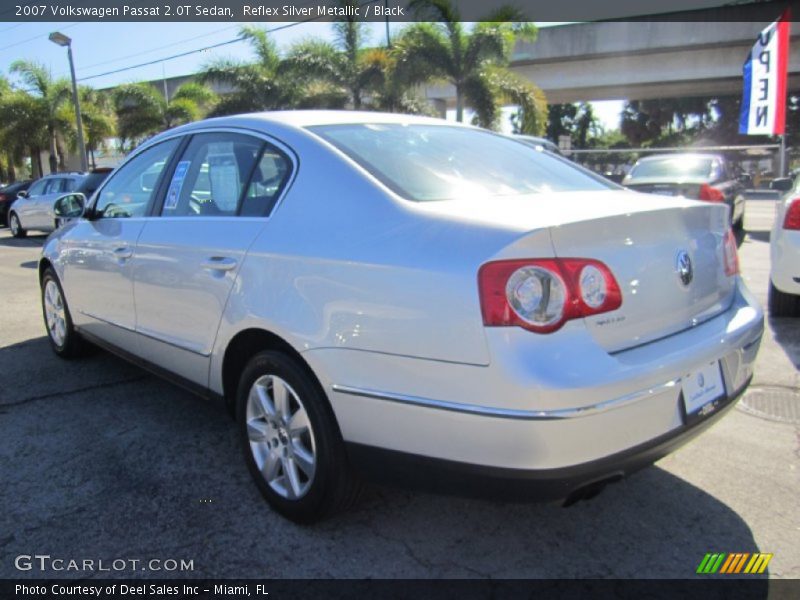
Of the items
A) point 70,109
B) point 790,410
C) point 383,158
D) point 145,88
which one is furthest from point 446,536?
point 70,109

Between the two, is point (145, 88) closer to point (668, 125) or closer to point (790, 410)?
point (790, 410)

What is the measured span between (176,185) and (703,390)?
8.79 ft

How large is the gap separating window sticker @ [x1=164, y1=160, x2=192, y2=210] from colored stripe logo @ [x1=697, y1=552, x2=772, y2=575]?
2883 millimetres

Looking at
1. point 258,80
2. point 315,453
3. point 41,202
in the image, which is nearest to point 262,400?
point 315,453

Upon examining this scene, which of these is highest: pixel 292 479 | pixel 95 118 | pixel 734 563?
pixel 95 118

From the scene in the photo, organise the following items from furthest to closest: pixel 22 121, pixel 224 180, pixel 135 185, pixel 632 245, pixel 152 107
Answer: pixel 22 121 → pixel 152 107 → pixel 135 185 → pixel 224 180 → pixel 632 245

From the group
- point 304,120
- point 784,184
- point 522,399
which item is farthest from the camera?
point 784,184

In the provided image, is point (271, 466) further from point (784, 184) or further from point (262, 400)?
point (784, 184)

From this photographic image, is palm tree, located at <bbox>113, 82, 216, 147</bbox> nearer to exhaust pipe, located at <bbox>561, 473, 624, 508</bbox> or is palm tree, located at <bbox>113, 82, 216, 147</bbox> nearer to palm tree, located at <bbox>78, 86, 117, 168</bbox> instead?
palm tree, located at <bbox>78, 86, 117, 168</bbox>

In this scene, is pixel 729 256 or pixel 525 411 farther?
pixel 729 256

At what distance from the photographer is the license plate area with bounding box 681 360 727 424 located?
226cm

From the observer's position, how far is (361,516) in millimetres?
2742

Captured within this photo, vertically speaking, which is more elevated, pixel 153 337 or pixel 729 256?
pixel 729 256
